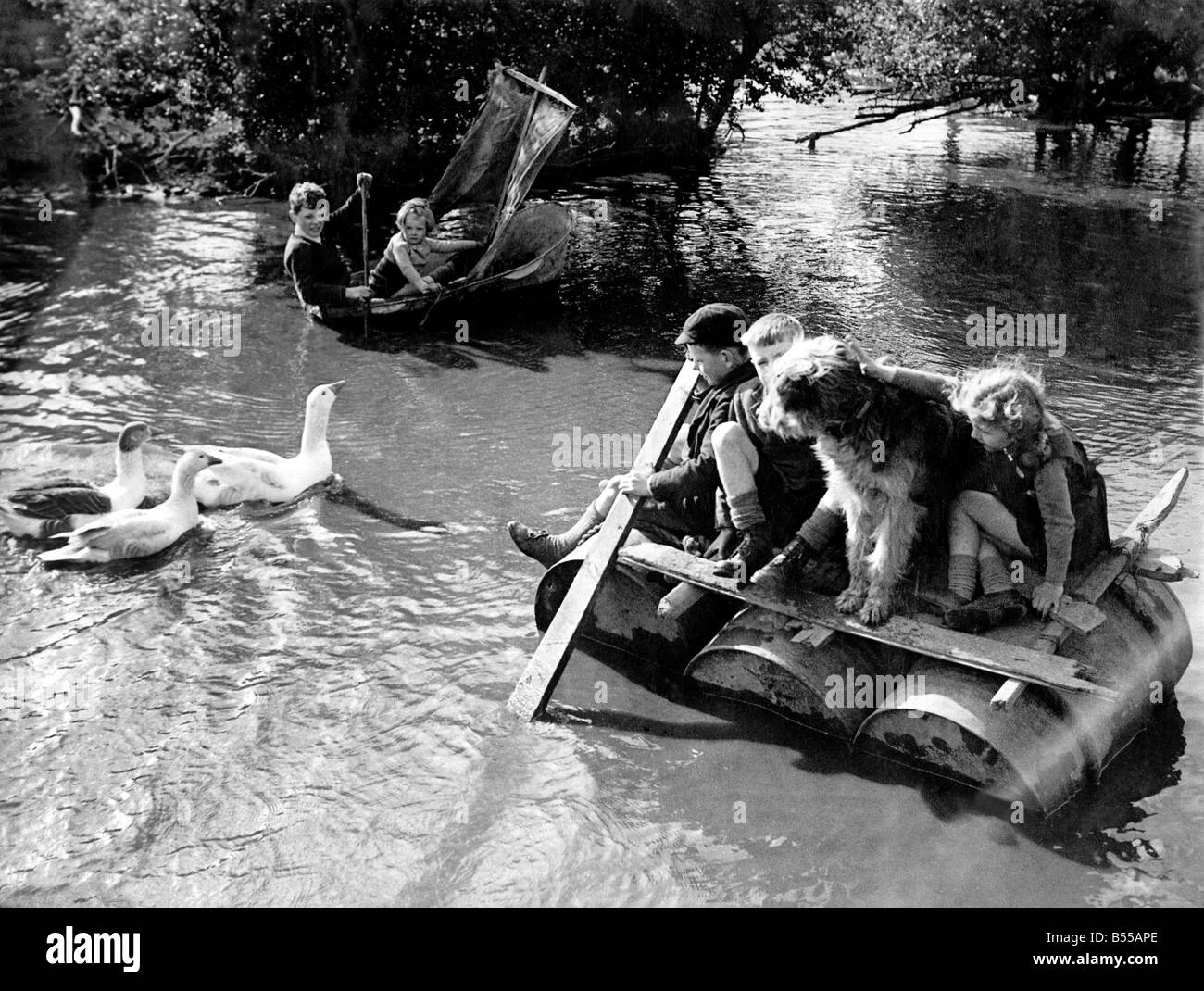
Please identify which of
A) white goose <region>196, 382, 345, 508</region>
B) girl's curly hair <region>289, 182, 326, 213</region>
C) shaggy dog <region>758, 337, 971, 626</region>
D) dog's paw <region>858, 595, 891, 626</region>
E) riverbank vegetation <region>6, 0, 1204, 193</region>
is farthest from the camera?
riverbank vegetation <region>6, 0, 1204, 193</region>

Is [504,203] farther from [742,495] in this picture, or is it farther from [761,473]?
[742,495]

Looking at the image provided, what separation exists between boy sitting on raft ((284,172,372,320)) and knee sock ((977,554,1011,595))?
7.88 m

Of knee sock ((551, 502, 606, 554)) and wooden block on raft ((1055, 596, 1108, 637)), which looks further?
knee sock ((551, 502, 606, 554))

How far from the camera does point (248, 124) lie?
15.7 m

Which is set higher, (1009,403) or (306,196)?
(306,196)

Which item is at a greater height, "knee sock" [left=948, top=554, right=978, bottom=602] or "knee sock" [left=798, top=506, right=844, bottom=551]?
"knee sock" [left=798, top=506, right=844, bottom=551]

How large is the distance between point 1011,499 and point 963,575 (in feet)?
1.35

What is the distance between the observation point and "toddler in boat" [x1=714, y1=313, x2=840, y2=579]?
540 cm

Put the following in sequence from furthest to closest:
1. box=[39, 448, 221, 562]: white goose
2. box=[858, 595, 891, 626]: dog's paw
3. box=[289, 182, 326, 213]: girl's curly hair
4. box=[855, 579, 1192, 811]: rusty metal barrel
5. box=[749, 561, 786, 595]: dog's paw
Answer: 1. box=[289, 182, 326, 213]: girl's curly hair
2. box=[39, 448, 221, 562]: white goose
3. box=[749, 561, 786, 595]: dog's paw
4. box=[858, 595, 891, 626]: dog's paw
5. box=[855, 579, 1192, 811]: rusty metal barrel

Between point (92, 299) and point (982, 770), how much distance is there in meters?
10.9

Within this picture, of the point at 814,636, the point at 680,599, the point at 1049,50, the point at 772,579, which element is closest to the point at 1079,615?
the point at 814,636

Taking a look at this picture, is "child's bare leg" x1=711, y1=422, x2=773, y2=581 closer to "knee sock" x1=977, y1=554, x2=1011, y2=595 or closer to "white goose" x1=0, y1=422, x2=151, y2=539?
"knee sock" x1=977, y1=554, x2=1011, y2=595

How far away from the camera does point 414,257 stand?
471 inches

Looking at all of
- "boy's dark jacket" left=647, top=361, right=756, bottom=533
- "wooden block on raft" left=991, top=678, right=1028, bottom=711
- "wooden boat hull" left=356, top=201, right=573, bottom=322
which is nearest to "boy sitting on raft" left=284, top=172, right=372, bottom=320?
"wooden boat hull" left=356, top=201, right=573, bottom=322
